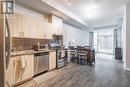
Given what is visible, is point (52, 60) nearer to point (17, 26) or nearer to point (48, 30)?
point (48, 30)

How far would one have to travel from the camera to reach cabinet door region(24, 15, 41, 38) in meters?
4.18

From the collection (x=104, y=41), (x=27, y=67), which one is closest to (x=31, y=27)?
(x=27, y=67)

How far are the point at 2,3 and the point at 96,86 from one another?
3126 millimetres

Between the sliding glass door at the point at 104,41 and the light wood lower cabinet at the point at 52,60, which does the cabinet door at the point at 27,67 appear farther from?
the sliding glass door at the point at 104,41

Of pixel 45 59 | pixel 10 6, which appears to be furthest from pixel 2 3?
pixel 45 59

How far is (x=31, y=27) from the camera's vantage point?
14.6 feet

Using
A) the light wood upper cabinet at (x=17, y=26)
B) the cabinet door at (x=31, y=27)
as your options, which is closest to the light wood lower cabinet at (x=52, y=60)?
the cabinet door at (x=31, y=27)

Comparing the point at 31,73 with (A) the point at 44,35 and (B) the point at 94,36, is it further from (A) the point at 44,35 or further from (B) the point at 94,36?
(B) the point at 94,36

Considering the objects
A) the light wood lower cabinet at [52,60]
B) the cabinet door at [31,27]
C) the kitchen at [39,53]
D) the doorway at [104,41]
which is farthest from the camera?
the doorway at [104,41]

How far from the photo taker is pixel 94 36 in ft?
45.9

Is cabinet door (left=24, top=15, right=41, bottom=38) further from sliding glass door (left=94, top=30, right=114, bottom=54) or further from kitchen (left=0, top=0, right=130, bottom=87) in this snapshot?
sliding glass door (left=94, top=30, right=114, bottom=54)

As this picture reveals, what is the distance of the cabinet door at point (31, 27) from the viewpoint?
4.18 m

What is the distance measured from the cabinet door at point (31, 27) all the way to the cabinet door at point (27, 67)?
94cm

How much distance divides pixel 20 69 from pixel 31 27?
174cm
